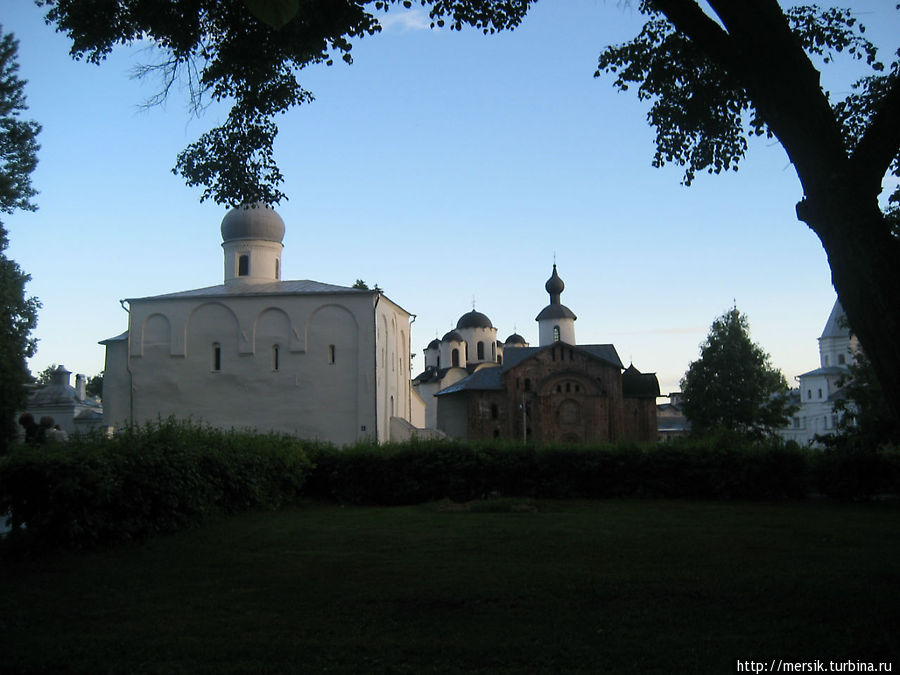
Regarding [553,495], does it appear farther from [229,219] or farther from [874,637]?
[229,219]

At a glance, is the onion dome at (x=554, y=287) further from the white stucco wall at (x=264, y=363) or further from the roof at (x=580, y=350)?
the white stucco wall at (x=264, y=363)

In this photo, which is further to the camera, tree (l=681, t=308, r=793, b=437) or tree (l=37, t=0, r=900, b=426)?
tree (l=681, t=308, r=793, b=437)

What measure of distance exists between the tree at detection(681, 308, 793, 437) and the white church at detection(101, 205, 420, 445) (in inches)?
717

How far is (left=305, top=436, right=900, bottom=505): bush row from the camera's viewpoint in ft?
59.2

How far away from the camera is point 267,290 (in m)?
35.7

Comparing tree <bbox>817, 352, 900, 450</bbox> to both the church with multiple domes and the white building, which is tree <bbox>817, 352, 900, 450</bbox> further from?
the white building

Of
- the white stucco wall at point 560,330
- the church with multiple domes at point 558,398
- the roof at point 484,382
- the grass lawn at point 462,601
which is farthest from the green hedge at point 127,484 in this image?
the white stucco wall at point 560,330

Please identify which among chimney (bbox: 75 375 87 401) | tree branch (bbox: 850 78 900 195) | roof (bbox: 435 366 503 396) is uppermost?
chimney (bbox: 75 375 87 401)

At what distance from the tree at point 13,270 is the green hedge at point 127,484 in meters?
5.59

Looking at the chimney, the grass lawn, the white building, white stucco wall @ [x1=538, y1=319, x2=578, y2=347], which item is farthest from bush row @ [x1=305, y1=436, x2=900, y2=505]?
the white building

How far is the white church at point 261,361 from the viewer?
3409cm

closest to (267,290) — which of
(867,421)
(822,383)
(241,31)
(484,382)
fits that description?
(484,382)

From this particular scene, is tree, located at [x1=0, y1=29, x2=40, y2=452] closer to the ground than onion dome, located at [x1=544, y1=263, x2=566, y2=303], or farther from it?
closer to the ground

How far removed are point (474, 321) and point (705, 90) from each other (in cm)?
6457
